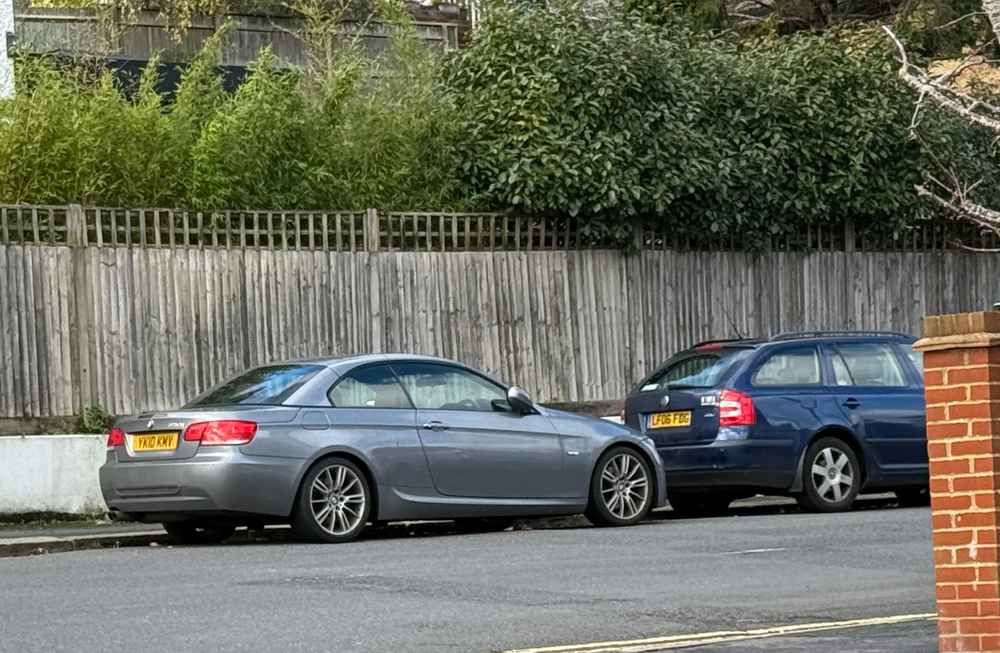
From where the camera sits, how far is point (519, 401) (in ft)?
51.9

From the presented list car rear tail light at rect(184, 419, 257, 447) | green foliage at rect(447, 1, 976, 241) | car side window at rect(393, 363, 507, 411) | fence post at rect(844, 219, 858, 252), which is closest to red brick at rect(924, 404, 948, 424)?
car rear tail light at rect(184, 419, 257, 447)

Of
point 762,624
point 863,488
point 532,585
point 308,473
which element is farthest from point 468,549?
point 863,488

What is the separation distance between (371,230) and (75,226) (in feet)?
10.6

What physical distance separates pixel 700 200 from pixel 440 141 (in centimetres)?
314

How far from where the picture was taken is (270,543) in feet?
50.0

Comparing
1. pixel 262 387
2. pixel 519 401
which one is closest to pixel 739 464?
pixel 519 401

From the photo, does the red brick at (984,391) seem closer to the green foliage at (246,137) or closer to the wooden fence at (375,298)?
the wooden fence at (375,298)

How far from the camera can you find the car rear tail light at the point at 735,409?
1738cm

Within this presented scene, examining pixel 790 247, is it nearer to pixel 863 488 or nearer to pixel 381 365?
pixel 863 488

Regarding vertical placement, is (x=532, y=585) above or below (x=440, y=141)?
below

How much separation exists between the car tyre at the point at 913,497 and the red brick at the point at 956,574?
1074 centimetres

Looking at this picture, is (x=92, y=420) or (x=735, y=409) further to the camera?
(x=92, y=420)

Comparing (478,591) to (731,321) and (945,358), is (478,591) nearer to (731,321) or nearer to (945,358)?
(945,358)

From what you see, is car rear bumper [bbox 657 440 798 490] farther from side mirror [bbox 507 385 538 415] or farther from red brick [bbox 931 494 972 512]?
red brick [bbox 931 494 972 512]
